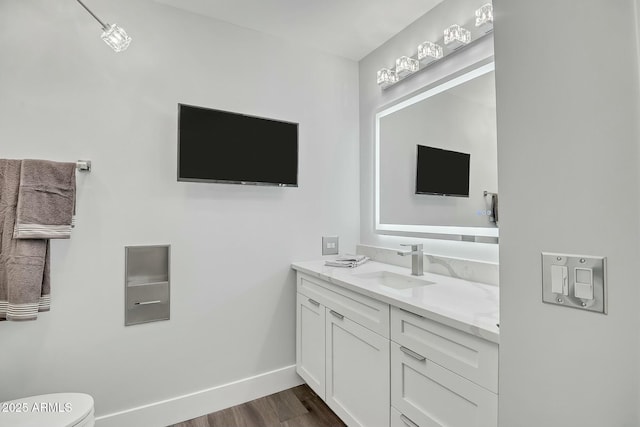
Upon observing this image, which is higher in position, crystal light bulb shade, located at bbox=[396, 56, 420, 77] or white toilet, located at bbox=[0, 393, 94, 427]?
crystal light bulb shade, located at bbox=[396, 56, 420, 77]

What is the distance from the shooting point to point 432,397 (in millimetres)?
1125

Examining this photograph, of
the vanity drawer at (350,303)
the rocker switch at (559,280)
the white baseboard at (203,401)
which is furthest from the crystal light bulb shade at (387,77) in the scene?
the white baseboard at (203,401)

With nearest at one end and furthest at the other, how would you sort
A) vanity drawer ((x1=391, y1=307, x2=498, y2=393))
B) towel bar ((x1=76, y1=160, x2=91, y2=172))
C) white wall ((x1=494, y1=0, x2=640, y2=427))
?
1. white wall ((x1=494, y1=0, x2=640, y2=427))
2. vanity drawer ((x1=391, y1=307, x2=498, y2=393))
3. towel bar ((x1=76, y1=160, x2=91, y2=172))

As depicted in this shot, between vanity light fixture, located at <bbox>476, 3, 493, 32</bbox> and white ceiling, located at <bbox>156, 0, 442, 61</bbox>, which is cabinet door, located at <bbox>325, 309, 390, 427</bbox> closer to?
vanity light fixture, located at <bbox>476, 3, 493, 32</bbox>

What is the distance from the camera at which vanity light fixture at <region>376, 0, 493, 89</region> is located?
1515mm

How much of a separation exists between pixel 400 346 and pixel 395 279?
0.63 m

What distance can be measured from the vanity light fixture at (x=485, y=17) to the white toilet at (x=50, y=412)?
8.26ft

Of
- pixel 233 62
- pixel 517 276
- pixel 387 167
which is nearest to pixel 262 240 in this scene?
pixel 387 167

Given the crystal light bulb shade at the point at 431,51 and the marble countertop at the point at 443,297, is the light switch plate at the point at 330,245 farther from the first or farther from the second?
the crystal light bulb shade at the point at 431,51

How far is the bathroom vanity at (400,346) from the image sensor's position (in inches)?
38.7

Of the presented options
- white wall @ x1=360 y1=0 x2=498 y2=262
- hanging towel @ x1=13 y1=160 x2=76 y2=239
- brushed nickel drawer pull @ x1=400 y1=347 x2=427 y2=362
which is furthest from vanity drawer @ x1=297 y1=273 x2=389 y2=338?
hanging towel @ x1=13 y1=160 x2=76 y2=239

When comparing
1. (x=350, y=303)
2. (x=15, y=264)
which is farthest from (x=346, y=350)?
(x=15, y=264)

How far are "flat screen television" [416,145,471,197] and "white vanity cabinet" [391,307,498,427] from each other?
873 mm

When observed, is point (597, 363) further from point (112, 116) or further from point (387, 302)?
point (112, 116)
